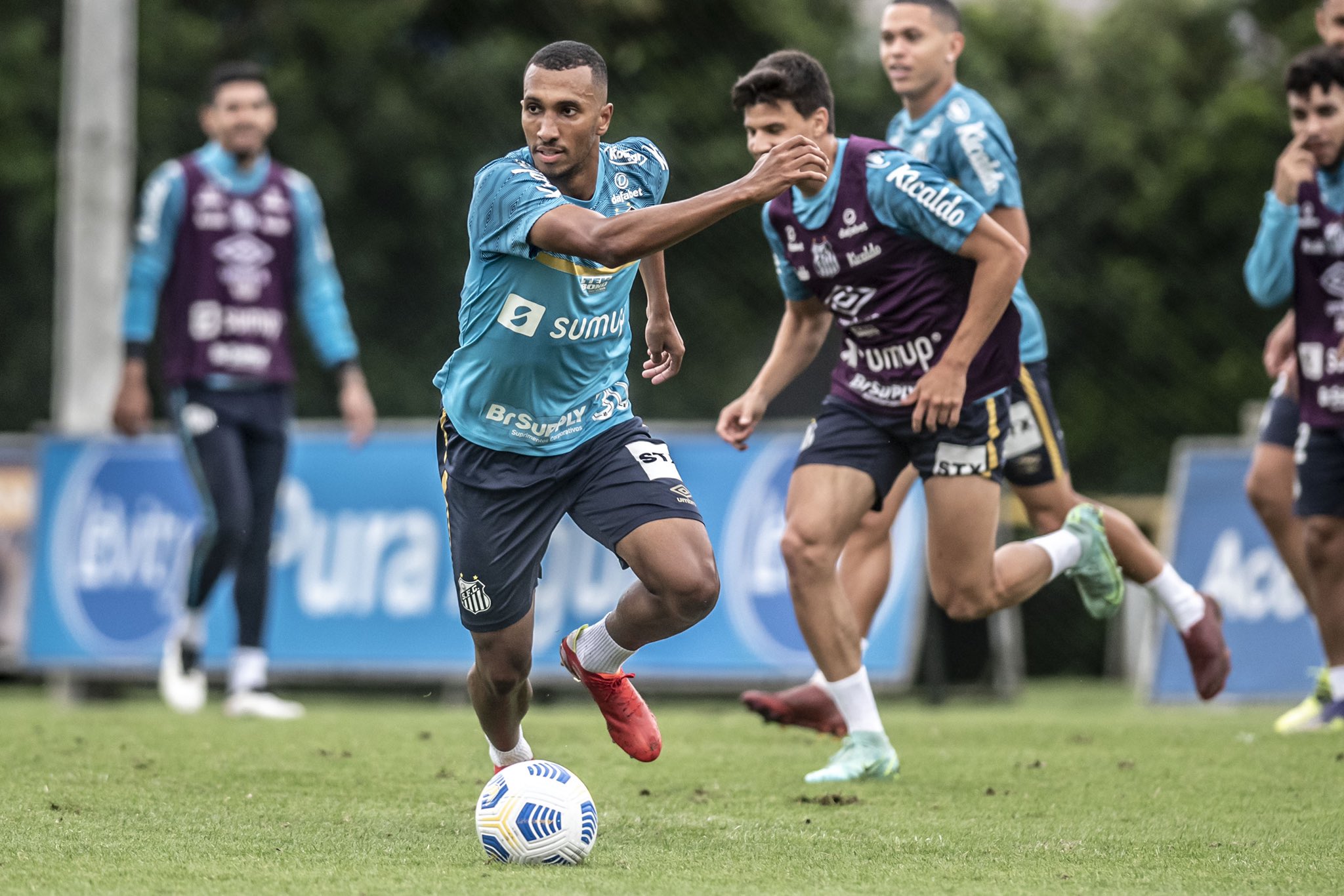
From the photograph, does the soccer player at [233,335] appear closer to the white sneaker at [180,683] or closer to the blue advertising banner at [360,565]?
the white sneaker at [180,683]

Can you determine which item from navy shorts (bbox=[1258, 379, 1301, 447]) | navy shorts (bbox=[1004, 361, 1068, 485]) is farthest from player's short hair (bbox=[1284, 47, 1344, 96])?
navy shorts (bbox=[1004, 361, 1068, 485])

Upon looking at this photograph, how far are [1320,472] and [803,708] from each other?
229 centimetres

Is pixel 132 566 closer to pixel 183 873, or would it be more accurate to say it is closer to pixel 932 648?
pixel 932 648

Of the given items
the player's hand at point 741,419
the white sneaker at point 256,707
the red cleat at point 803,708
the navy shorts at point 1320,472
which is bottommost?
the white sneaker at point 256,707

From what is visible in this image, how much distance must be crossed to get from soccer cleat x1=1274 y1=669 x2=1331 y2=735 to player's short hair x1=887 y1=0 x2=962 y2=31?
2965mm

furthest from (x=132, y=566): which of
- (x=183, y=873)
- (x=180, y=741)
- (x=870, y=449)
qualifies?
(x=183, y=873)

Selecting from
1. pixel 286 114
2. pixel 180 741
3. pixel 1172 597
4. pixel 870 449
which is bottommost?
pixel 180 741

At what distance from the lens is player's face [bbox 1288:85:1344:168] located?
652 cm

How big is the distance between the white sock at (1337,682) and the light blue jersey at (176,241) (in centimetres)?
459

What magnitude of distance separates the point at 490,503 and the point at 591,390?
1.36 ft

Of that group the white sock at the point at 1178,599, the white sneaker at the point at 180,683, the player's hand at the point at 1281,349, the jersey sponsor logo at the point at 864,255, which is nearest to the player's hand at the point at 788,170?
the jersey sponsor logo at the point at 864,255

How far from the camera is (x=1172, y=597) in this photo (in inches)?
248

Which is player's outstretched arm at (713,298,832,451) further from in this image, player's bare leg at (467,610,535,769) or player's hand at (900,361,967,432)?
player's bare leg at (467,610,535,769)

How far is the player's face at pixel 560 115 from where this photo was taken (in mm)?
4293
